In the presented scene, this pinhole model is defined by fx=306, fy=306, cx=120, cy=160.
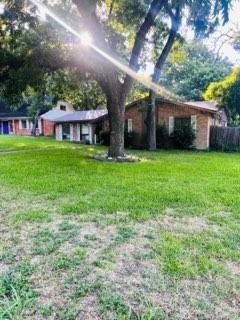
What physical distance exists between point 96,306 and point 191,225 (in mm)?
2387

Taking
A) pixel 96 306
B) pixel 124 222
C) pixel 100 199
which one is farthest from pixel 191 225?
pixel 96 306

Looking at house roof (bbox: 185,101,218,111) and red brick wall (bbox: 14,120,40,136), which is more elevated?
house roof (bbox: 185,101,218,111)

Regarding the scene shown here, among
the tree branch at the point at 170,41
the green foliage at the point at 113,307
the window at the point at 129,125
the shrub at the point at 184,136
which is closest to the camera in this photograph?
the green foliage at the point at 113,307

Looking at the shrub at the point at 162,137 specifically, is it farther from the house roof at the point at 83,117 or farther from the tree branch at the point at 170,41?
the house roof at the point at 83,117

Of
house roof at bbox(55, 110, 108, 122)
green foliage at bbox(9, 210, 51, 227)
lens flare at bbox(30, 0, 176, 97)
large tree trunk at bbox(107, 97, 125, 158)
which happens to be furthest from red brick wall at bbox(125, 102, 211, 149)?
green foliage at bbox(9, 210, 51, 227)

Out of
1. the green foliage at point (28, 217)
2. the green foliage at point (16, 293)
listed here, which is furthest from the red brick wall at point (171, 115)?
the green foliage at point (16, 293)

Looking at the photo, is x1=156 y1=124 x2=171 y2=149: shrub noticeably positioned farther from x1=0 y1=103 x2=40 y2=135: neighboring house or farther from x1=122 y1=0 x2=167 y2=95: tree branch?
x1=0 y1=103 x2=40 y2=135: neighboring house

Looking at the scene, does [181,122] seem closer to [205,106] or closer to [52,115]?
[205,106]

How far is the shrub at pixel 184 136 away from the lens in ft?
62.0

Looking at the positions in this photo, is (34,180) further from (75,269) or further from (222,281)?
(222,281)

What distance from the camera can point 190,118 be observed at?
19.2m

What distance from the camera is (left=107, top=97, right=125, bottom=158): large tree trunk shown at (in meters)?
12.6

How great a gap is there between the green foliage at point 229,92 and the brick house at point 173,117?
83cm

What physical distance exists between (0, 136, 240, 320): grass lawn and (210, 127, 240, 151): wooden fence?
1224 cm
